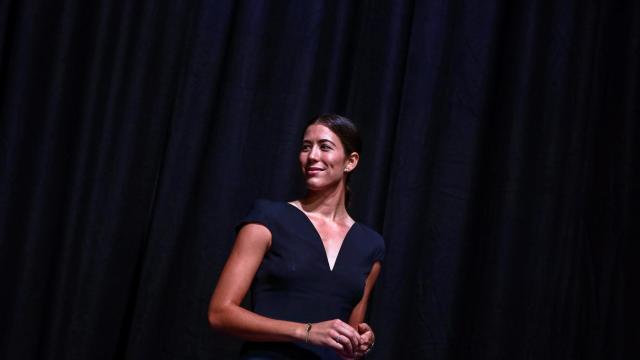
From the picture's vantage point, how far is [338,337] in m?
1.50

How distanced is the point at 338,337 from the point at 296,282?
244 mm

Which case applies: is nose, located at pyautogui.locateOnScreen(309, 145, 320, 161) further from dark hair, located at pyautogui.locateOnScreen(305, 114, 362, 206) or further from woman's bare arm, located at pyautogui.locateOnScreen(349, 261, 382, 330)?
woman's bare arm, located at pyautogui.locateOnScreen(349, 261, 382, 330)

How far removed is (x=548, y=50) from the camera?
2.74 metres

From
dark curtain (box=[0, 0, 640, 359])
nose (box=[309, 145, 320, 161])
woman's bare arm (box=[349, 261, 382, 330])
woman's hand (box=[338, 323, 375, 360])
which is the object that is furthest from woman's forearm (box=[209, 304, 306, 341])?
dark curtain (box=[0, 0, 640, 359])

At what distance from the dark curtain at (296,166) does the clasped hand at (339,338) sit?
0.97 metres

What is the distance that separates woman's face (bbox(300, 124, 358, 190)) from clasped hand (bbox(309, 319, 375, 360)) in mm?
470

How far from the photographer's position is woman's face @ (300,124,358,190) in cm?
189

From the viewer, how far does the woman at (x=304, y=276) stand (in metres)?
1.58

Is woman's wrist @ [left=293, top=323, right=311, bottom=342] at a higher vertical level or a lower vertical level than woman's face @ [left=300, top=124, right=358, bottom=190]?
lower

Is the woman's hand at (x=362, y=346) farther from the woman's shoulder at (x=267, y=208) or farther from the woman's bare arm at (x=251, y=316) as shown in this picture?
the woman's shoulder at (x=267, y=208)

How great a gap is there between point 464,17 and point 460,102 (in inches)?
13.4

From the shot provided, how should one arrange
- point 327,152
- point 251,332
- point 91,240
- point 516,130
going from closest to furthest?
point 251,332
point 327,152
point 91,240
point 516,130

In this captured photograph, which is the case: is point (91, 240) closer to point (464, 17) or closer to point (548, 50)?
point (464, 17)

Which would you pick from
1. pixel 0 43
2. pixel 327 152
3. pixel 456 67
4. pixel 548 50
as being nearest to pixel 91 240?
pixel 0 43
